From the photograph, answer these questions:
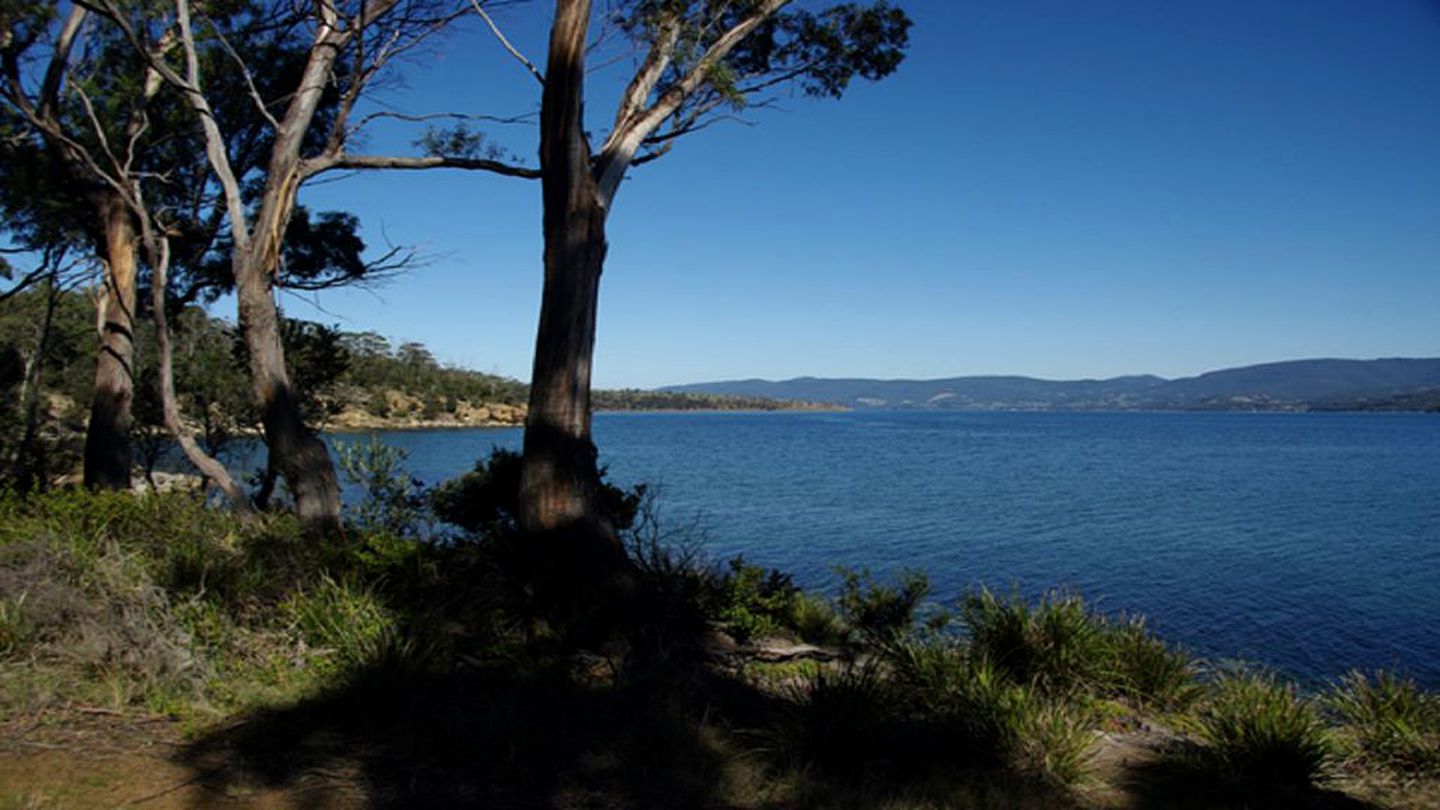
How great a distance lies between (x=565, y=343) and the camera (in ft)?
24.2

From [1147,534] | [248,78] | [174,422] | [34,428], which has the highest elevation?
[248,78]

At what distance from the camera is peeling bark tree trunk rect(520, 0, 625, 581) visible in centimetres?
706

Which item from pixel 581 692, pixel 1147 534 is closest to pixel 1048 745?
pixel 581 692

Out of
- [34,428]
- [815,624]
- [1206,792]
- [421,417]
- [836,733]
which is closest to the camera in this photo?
[836,733]

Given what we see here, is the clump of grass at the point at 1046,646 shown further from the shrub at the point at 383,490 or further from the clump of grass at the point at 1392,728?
the shrub at the point at 383,490

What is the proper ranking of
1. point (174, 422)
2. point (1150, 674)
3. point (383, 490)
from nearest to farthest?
point (1150, 674) → point (174, 422) → point (383, 490)

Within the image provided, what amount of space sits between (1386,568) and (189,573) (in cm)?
2098

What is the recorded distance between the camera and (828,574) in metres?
16.8

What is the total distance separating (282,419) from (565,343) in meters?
3.66

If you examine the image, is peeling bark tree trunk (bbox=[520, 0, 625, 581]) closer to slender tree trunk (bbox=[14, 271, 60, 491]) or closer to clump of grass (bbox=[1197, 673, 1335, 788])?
clump of grass (bbox=[1197, 673, 1335, 788])

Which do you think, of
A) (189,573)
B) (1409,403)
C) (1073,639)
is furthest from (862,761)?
(1409,403)

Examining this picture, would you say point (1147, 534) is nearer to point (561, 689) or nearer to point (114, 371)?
point (561, 689)

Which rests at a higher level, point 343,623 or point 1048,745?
point 343,623

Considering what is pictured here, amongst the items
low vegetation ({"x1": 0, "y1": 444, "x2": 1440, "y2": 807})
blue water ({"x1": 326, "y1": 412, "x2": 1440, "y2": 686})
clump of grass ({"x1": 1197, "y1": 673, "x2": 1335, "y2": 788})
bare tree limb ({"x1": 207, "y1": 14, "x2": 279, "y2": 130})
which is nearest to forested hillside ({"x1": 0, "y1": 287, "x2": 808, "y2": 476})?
bare tree limb ({"x1": 207, "y1": 14, "x2": 279, "y2": 130})
